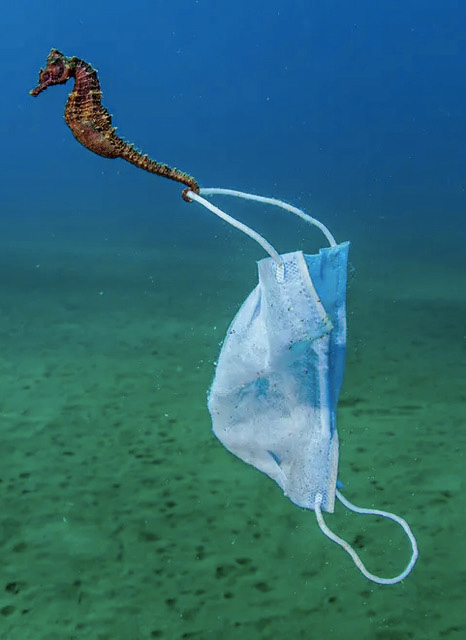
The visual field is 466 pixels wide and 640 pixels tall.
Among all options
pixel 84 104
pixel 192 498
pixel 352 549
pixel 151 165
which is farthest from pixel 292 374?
pixel 192 498

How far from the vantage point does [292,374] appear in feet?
5.86

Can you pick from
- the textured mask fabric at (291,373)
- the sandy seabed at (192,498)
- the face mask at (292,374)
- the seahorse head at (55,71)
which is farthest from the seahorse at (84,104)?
the sandy seabed at (192,498)

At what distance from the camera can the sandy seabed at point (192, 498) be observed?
2.49 m

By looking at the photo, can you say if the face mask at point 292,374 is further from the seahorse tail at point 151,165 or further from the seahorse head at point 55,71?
the seahorse head at point 55,71

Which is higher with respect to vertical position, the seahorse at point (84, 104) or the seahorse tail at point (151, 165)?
the seahorse at point (84, 104)

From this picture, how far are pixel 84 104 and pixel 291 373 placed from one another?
2.81 ft

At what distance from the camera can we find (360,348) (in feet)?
18.2

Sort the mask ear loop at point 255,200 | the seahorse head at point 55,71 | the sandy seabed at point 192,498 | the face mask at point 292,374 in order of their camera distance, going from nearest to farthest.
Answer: the seahorse head at point 55,71 < the mask ear loop at point 255,200 < the face mask at point 292,374 < the sandy seabed at point 192,498

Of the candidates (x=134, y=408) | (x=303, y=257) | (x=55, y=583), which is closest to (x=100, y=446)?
(x=134, y=408)

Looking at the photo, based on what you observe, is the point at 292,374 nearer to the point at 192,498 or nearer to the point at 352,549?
the point at 352,549

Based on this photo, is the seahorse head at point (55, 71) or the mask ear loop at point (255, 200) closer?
the seahorse head at point (55, 71)

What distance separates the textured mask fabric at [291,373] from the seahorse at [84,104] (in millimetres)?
488

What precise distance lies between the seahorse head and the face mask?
1.54 ft

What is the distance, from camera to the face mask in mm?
1685
